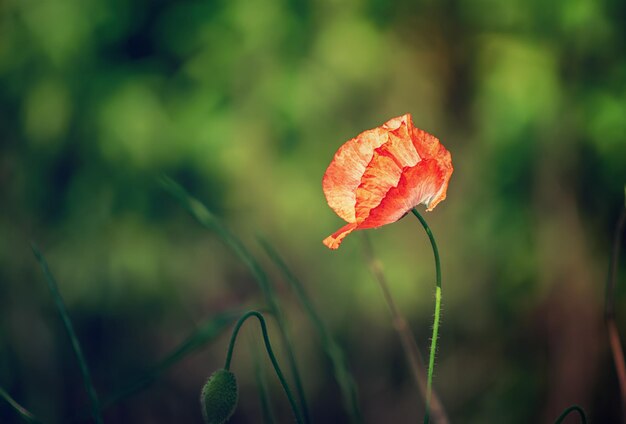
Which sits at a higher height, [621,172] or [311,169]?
[311,169]

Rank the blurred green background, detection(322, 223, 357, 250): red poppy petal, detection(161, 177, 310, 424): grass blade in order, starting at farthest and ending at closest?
the blurred green background, detection(161, 177, 310, 424): grass blade, detection(322, 223, 357, 250): red poppy petal

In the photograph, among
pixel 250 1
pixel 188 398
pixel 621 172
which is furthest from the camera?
pixel 188 398

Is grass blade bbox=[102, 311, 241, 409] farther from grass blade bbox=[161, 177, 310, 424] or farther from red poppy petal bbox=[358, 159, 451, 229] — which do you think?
red poppy petal bbox=[358, 159, 451, 229]

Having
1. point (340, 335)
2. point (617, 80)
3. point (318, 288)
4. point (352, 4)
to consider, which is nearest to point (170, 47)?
point (352, 4)

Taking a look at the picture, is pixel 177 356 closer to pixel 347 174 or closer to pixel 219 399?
pixel 219 399

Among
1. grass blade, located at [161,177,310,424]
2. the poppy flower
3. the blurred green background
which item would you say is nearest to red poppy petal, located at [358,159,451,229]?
the poppy flower

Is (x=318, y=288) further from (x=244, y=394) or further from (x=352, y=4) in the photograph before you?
(x=352, y=4)
